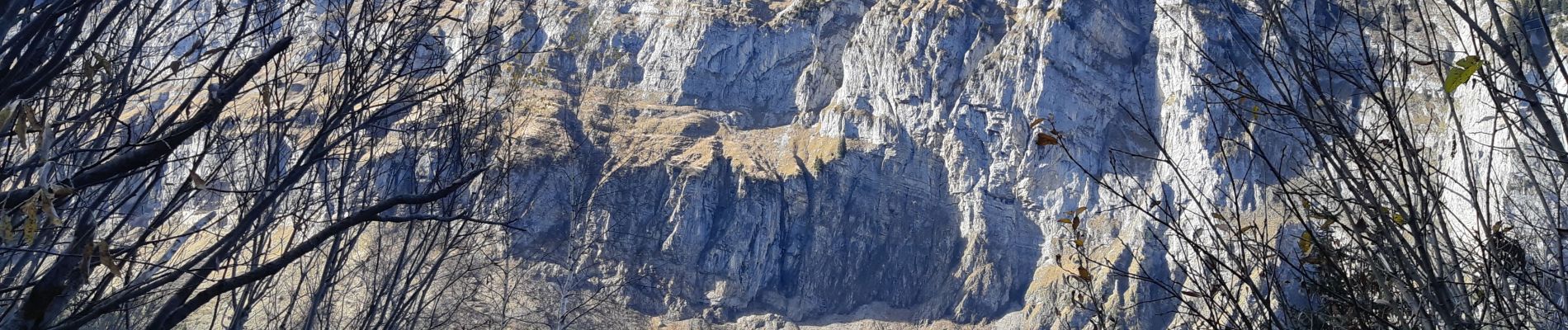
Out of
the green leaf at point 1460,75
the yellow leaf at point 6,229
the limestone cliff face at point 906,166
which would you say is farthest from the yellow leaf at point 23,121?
the limestone cliff face at point 906,166

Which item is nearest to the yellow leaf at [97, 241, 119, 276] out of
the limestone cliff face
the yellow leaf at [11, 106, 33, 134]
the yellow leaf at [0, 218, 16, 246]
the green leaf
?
the yellow leaf at [0, 218, 16, 246]

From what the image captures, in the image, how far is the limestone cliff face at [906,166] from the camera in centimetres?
5091

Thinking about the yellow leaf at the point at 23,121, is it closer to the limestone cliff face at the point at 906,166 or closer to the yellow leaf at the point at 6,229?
the yellow leaf at the point at 6,229

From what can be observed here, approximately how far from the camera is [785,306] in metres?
52.7

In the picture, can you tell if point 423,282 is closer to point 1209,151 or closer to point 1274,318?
point 1274,318

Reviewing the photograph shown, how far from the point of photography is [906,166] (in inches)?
2191

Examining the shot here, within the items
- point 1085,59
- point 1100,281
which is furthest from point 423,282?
point 1085,59

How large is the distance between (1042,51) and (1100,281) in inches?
556

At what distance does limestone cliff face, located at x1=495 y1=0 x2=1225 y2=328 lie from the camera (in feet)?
167

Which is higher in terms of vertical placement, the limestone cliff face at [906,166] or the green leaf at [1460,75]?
the limestone cliff face at [906,166]

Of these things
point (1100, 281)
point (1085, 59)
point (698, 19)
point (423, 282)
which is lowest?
point (423, 282)

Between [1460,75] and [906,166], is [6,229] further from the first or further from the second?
[906,166]

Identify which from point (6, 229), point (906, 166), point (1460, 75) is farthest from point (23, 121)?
point (906, 166)

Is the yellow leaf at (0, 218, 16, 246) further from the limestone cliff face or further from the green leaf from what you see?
the limestone cliff face
